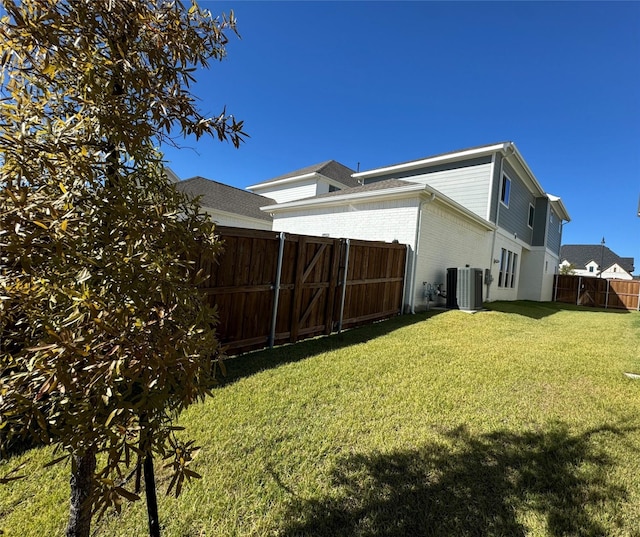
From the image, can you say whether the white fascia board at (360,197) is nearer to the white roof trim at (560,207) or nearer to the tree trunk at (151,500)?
the tree trunk at (151,500)

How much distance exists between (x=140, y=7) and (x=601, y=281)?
25.9 meters

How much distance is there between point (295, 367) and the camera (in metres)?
4.37

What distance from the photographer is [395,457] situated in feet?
8.10

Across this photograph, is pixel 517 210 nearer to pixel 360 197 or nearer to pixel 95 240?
pixel 360 197

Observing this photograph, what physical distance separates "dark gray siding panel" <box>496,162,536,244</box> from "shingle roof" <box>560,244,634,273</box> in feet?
120

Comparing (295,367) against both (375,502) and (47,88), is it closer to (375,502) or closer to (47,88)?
(375,502)

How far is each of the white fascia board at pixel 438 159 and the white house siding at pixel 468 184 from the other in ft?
1.60

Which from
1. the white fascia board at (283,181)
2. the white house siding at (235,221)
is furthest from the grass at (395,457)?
the white fascia board at (283,181)

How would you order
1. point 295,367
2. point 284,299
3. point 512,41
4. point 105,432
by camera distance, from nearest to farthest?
point 105,432 → point 295,367 → point 284,299 → point 512,41

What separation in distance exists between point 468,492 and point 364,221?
855cm

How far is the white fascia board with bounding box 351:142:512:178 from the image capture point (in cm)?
1209

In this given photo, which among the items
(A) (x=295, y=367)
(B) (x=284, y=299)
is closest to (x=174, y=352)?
(A) (x=295, y=367)

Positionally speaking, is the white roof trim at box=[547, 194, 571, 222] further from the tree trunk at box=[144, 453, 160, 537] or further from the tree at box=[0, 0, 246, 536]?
the tree trunk at box=[144, 453, 160, 537]

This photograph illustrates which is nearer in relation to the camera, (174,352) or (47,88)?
(174,352)
